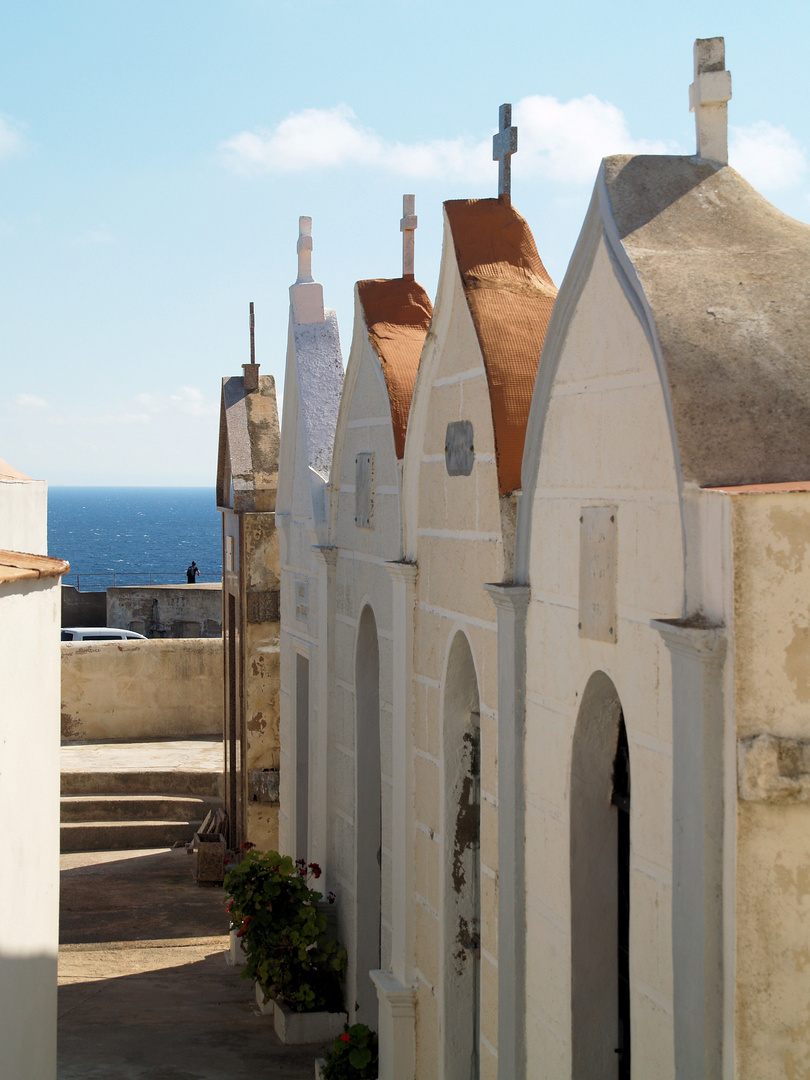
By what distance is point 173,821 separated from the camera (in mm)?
19875

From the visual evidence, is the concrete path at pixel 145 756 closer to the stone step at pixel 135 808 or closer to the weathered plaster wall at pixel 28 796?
the stone step at pixel 135 808

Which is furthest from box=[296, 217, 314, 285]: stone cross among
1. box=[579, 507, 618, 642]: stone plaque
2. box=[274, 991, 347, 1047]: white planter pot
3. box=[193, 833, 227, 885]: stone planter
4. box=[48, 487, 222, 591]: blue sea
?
box=[48, 487, 222, 591]: blue sea

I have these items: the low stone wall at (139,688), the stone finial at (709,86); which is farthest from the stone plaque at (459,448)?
the low stone wall at (139,688)

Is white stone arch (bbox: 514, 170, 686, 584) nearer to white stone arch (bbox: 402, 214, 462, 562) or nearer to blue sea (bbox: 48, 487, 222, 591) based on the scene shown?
white stone arch (bbox: 402, 214, 462, 562)

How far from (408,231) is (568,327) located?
472 cm

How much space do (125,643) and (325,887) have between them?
39.7ft

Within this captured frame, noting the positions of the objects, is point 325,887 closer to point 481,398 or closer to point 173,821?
point 481,398

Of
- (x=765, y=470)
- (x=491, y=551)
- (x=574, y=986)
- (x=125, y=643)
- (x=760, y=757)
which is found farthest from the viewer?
(x=125, y=643)

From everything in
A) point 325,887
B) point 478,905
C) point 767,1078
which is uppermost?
point 767,1078

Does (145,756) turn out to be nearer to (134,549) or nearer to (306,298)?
(306,298)

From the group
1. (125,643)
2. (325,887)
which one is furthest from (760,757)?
(125,643)

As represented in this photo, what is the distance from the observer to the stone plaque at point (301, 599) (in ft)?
42.7

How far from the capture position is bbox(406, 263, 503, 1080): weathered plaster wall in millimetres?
7754

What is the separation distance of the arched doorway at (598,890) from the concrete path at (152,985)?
5001 mm
